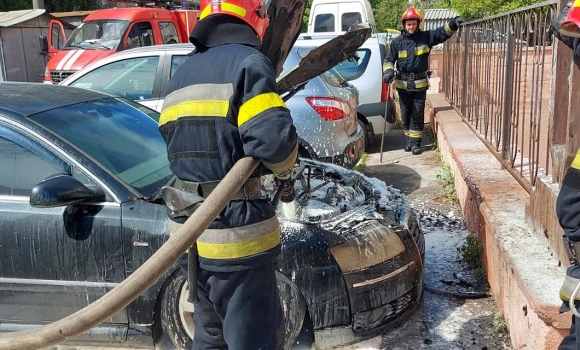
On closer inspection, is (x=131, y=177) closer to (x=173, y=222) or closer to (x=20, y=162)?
(x=20, y=162)

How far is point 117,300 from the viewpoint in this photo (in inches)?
83.2

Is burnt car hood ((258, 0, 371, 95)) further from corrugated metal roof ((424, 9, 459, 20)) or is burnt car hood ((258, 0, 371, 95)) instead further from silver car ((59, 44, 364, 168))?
corrugated metal roof ((424, 9, 459, 20))

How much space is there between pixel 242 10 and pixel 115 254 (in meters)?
1.52

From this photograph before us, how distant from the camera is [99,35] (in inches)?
483

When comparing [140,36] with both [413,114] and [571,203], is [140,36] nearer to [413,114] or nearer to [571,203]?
[413,114]

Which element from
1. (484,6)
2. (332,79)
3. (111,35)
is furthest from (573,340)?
(484,6)

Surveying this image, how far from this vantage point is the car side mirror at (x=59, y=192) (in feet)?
9.40

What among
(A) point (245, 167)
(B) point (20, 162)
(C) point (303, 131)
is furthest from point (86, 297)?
(C) point (303, 131)

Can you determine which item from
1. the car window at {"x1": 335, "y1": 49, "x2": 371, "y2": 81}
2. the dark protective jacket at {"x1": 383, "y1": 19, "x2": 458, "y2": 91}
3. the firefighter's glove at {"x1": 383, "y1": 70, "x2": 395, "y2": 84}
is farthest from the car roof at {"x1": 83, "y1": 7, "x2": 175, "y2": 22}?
the firefighter's glove at {"x1": 383, "y1": 70, "x2": 395, "y2": 84}

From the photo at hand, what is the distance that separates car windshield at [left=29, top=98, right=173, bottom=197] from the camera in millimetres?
3279

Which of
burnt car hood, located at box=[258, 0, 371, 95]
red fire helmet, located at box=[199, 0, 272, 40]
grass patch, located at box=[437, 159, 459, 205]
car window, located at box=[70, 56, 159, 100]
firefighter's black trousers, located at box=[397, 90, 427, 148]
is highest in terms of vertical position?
red fire helmet, located at box=[199, 0, 272, 40]

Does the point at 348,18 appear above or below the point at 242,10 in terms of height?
below

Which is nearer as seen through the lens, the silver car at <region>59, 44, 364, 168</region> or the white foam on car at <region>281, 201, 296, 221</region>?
the white foam on car at <region>281, 201, 296, 221</region>

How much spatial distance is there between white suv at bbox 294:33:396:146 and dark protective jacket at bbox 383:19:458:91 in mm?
262
